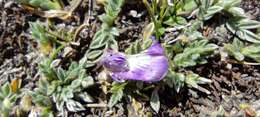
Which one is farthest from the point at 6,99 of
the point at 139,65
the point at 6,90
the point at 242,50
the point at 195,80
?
the point at 242,50

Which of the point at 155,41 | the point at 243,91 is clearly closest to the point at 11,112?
the point at 155,41

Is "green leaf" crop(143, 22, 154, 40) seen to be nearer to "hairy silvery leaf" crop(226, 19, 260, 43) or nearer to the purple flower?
the purple flower

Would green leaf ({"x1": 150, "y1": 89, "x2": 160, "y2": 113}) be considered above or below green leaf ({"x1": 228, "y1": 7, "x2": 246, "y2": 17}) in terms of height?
below

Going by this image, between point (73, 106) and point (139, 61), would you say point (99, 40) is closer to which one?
point (139, 61)

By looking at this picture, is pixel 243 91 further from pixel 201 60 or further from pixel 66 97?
pixel 66 97

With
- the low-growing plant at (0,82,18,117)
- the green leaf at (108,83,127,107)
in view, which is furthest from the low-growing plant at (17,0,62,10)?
the green leaf at (108,83,127,107)

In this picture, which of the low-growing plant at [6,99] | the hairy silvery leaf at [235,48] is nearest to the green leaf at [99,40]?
the low-growing plant at [6,99]

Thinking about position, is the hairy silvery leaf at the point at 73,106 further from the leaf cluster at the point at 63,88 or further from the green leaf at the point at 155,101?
the green leaf at the point at 155,101
